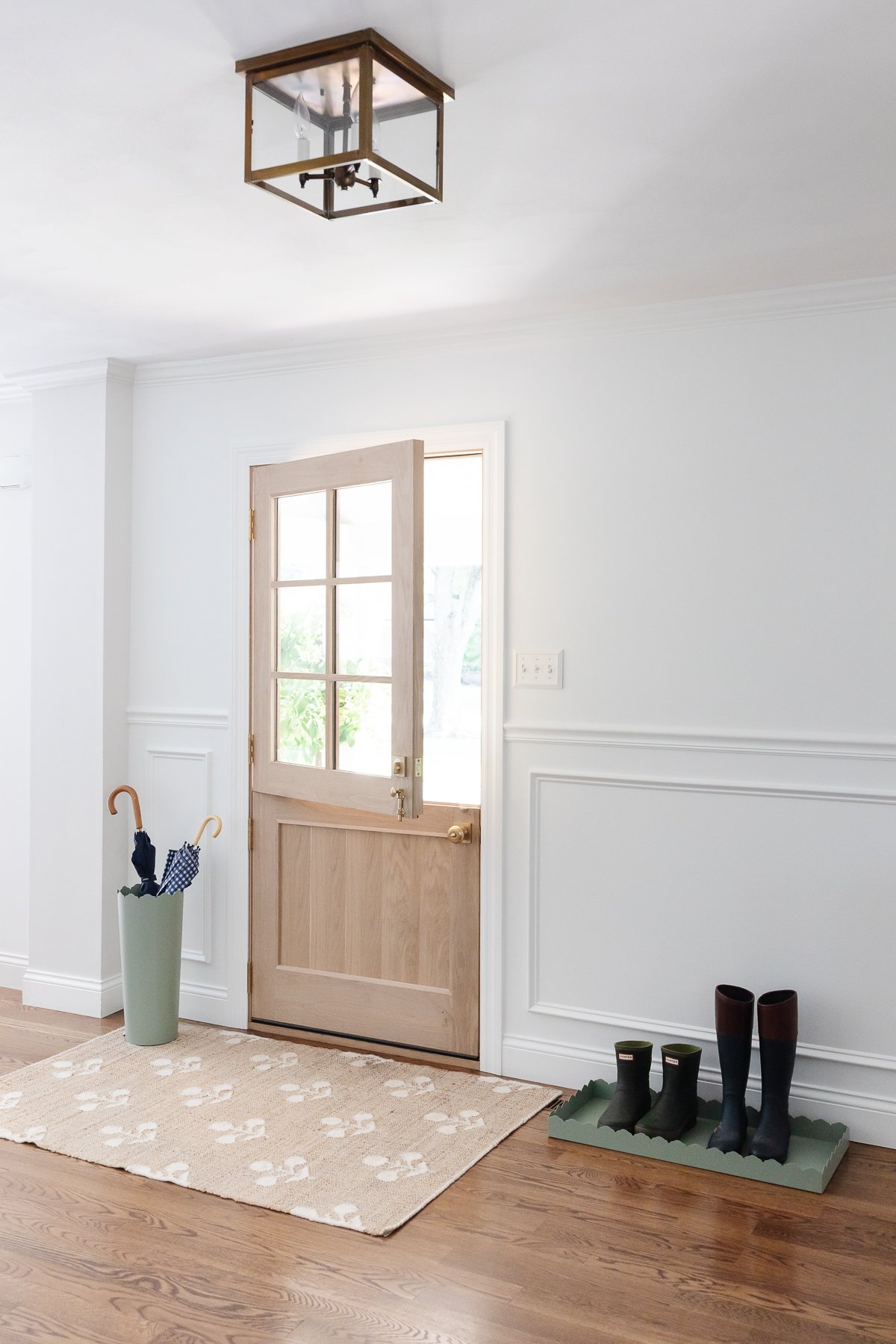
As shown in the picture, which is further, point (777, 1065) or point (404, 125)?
point (777, 1065)

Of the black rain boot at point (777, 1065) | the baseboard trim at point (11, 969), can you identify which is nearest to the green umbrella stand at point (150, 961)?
the baseboard trim at point (11, 969)

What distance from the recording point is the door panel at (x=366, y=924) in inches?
147

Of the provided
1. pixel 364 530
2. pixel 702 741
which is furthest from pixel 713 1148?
pixel 364 530

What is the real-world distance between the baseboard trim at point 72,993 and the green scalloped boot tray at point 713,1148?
1.88m

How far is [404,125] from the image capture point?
211cm

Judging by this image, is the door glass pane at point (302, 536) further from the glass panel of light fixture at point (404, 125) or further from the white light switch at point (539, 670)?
the glass panel of light fixture at point (404, 125)

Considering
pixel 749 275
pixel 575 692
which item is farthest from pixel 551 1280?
pixel 749 275

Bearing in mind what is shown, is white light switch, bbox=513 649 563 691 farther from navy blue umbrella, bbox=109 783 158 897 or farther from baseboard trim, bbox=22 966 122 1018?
baseboard trim, bbox=22 966 122 1018

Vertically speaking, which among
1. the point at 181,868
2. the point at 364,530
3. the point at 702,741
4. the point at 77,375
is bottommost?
the point at 181,868

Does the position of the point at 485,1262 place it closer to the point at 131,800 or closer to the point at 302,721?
the point at 302,721

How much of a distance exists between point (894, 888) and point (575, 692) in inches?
42.3

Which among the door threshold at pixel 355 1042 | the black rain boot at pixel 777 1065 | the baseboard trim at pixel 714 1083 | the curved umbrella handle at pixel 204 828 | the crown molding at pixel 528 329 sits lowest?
the door threshold at pixel 355 1042

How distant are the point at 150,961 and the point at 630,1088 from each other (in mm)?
1655

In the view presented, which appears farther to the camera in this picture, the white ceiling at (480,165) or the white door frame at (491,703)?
the white door frame at (491,703)
